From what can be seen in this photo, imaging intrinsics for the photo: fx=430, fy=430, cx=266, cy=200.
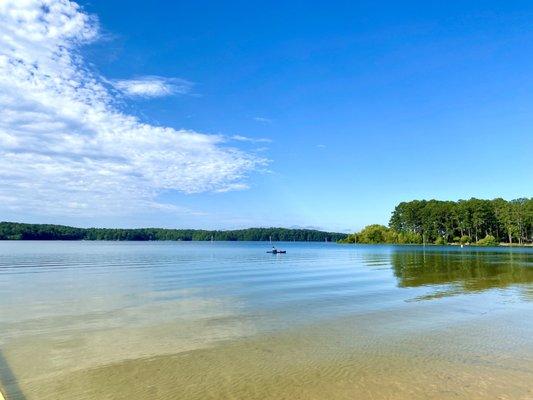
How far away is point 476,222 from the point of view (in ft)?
546

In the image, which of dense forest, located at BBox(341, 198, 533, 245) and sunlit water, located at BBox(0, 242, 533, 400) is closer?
sunlit water, located at BBox(0, 242, 533, 400)

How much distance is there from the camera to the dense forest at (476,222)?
155 metres

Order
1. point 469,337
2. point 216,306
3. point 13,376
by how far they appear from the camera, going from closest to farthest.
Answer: point 13,376 → point 469,337 → point 216,306

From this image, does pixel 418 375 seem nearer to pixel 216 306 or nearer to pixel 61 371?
pixel 61 371

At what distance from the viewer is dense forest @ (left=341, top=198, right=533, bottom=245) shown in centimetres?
15512

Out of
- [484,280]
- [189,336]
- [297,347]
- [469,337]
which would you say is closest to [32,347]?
[189,336]

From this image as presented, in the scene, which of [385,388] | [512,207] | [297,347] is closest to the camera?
[385,388]

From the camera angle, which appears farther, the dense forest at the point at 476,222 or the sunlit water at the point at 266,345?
the dense forest at the point at 476,222

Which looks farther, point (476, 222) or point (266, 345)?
point (476, 222)

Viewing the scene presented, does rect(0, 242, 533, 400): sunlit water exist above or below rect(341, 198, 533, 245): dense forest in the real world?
below

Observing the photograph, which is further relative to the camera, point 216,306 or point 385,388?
point 216,306

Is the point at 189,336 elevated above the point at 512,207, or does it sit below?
below

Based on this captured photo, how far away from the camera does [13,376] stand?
10.3 metres

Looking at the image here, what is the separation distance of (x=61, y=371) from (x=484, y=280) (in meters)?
31.8
